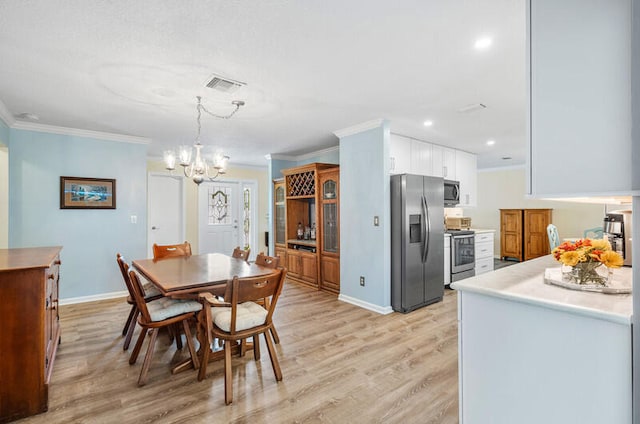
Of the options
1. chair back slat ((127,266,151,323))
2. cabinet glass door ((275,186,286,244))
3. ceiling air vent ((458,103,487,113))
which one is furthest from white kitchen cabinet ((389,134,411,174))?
chair back slat ((127,266,151,323))

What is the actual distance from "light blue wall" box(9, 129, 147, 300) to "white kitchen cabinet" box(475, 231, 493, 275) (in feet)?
18.4

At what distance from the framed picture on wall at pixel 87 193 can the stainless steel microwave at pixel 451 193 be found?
16.8ft

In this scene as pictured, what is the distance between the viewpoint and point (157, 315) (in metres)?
2.34

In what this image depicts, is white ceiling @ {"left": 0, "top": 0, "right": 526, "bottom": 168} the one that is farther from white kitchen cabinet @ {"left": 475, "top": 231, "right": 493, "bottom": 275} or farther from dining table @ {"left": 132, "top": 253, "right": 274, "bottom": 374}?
white kitchen cabinet @ {"left": 475, "top": 231, "right": 493, "bottom": 275}

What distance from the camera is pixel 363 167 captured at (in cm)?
399

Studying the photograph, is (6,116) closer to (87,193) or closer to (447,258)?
(87,193)

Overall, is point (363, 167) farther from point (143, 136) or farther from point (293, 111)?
point (143, 136)

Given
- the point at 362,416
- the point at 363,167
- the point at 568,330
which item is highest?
the point at 363,167

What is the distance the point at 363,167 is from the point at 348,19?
2299 mm

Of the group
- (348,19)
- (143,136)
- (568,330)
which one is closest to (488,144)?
(348,19)

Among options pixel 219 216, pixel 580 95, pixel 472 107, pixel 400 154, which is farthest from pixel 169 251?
pixel 580 95

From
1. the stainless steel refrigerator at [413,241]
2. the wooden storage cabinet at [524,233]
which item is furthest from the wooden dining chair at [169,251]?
the wooden storage cabinet at [524,233]

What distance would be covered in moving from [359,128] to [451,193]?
7.14 feet

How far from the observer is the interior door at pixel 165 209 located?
621cm
